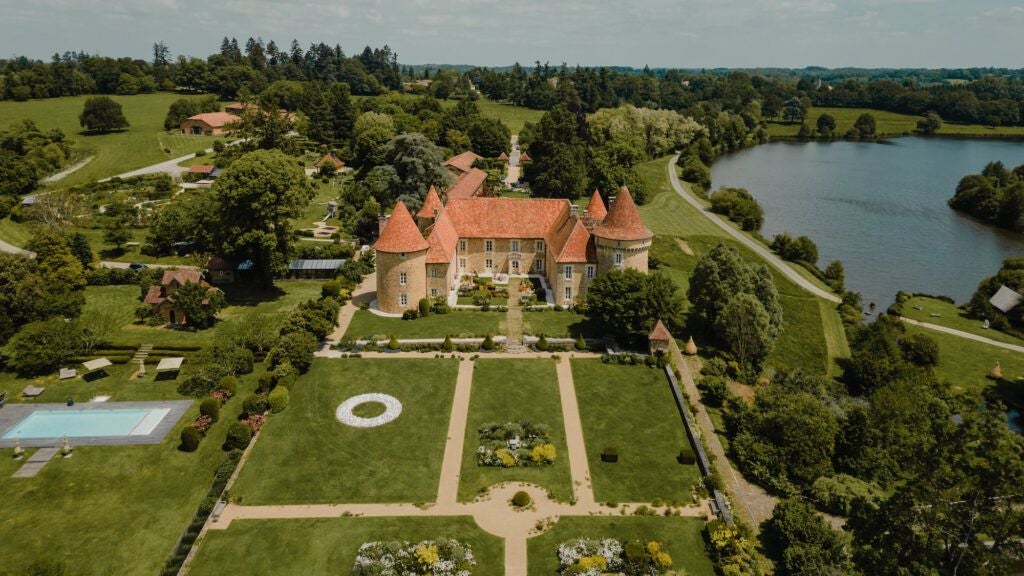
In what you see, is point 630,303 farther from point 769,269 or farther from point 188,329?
point 188,329

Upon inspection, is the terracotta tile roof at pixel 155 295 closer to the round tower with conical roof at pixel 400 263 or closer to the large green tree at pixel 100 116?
the round tower with conical roof at pixel 400 263

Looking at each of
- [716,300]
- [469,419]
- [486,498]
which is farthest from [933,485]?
[716,300]

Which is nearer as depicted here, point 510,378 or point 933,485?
point 933,485

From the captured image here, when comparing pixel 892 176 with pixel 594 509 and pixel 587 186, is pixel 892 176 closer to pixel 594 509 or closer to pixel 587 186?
pixel 587 186

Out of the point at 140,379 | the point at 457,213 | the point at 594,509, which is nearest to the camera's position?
the point at 594,509

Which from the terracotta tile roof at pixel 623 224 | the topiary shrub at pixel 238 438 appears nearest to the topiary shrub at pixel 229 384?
the topiary shrub at pixel 238 438

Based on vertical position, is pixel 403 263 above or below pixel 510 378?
above

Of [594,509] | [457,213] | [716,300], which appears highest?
[457,213]
